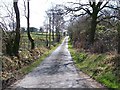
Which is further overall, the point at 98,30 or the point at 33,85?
the point at 98,30

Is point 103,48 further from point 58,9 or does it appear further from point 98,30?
point 98,30

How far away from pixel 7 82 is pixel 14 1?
516 inches

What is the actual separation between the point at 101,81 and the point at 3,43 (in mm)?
12837

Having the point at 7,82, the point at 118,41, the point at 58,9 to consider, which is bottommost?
the point at 7,82

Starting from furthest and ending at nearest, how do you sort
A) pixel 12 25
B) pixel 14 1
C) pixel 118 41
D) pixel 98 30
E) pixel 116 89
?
1. pixel 98 30
2. pixel 12 25
3. pixel 14 1
4. pixel 118 41
5. pixel 116 89

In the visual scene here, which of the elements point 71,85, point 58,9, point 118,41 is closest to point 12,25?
point 58,9

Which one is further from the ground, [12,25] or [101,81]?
[12,25]

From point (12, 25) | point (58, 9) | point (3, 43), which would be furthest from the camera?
point (58, 9)

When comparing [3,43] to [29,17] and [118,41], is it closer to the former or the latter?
[118,41]

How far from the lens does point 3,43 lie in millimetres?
24469

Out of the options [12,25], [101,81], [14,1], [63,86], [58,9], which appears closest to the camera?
[63,86]

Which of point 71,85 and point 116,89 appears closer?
point 116,89

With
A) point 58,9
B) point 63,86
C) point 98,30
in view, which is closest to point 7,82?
point 63,86

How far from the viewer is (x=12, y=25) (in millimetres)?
28375
